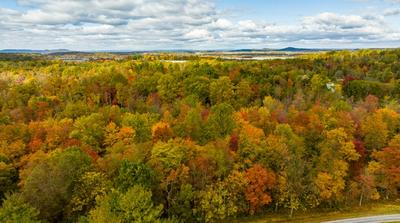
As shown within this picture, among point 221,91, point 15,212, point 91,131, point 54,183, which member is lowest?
point 54,183

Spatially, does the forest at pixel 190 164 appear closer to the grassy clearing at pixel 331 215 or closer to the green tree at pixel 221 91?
the grassy clearing at pixel 331 215

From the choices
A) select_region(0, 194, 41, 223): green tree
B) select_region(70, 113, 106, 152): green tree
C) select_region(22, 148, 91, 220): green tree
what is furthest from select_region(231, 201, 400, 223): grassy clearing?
select_region(0, 194, 41, 223): green tree

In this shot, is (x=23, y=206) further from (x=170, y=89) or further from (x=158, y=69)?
(x=158, y=69)

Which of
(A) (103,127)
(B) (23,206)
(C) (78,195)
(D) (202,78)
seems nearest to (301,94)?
(D) (202,78)

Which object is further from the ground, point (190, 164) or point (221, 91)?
point (221, 91)

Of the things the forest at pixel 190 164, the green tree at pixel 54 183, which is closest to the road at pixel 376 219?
the forest at pixel 190 164

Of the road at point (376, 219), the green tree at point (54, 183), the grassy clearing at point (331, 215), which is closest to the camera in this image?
the green tree at point (54, 183)

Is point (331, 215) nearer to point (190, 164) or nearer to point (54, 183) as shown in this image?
point (190, 164)

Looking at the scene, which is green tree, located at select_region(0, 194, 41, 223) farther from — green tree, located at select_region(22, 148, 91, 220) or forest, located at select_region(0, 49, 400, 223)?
green tree, located at select_region(22, 148, 91, 220)

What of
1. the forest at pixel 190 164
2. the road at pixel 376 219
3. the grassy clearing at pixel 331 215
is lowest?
the grassy clearing at pixel 331 215

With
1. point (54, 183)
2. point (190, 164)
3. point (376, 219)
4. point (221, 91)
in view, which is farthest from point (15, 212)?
point (221, 91)
